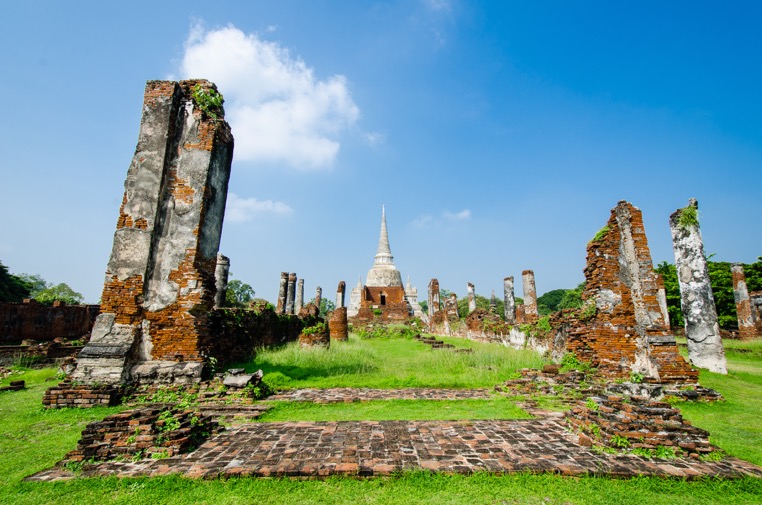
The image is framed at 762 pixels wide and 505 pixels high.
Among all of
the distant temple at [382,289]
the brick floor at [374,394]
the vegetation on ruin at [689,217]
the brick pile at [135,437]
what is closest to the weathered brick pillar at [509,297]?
the vegetation on ruin at [689,217]

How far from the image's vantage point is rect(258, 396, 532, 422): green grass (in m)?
5.70

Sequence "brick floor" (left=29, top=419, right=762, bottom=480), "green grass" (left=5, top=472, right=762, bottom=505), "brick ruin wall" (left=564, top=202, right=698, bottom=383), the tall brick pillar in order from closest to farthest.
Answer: "green grass" (left=5, top=472, right=762, bottom=505) < "brick floor" (left=29, top=419, right=762, bottom=480) < "brick ruin wall" (left=564, top=202, right=698, bottom=383) < the tall brick pillar

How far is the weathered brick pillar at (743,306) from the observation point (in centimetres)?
1836

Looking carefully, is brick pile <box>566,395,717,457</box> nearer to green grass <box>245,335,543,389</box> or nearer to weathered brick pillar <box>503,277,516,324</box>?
green grass <box>245,335,543,389</box>

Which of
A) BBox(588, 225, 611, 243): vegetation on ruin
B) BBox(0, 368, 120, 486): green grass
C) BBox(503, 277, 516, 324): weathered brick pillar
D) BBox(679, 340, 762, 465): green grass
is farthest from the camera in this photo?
BBox(503, 277, 516, 324): weathered brick pillar

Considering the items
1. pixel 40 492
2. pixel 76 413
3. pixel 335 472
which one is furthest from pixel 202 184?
pixel 335 472

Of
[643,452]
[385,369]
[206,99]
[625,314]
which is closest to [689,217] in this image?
[625,314]

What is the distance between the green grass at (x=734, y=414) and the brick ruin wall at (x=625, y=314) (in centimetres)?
77

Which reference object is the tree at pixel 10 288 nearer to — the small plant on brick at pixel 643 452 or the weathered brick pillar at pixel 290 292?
the weathered brick pillar at pixel 290 292

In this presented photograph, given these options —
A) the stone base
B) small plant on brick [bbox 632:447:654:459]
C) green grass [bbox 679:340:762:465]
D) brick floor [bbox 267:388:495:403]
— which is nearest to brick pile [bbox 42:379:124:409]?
the stone base

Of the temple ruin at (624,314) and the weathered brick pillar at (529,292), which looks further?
the weathered brick pillar at (529,292)

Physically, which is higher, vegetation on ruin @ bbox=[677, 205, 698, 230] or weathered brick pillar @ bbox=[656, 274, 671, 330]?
vegetation on ruin @ bbox=[677, 205, 698, 230]

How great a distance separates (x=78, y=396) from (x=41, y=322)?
15.7 m

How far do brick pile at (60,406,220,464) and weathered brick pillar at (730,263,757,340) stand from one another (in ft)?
77.5
